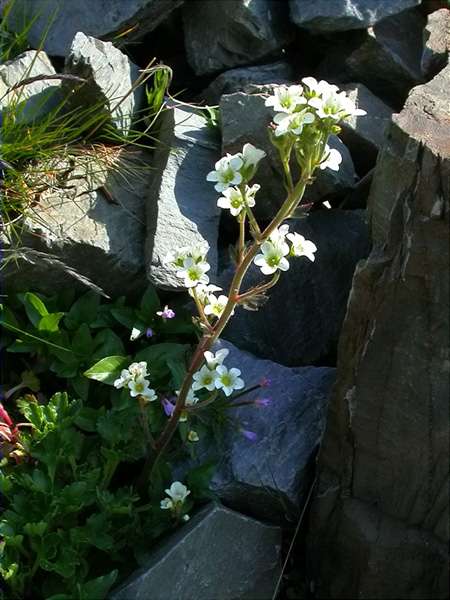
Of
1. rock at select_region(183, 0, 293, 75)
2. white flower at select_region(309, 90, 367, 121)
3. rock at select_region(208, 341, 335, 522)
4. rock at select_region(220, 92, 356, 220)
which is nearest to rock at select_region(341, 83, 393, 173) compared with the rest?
rock at select_region(220, 92, 356, 220)

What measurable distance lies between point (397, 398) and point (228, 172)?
84 cm

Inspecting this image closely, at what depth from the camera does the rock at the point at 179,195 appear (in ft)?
10.9

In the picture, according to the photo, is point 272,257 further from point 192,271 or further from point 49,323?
point 49,323

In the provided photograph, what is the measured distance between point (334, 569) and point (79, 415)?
975mm

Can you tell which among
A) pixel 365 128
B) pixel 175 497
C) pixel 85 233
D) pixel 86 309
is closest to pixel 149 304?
pixel 86 309

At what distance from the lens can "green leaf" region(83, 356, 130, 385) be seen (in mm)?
3148

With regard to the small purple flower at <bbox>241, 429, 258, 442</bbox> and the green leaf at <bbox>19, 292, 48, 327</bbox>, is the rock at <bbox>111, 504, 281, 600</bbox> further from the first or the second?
the green leaf at <bbox>19, 292, 48, 327</bbox>

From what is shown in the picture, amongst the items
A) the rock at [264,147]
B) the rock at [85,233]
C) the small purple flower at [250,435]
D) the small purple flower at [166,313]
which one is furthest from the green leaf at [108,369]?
the rock at [264,147]

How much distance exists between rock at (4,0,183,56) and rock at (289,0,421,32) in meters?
0.49

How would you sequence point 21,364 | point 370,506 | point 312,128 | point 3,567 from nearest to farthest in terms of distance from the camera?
point 312,128 → point 3,567 → point 370,506 → point 21,364

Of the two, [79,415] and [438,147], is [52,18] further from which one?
[438,147]

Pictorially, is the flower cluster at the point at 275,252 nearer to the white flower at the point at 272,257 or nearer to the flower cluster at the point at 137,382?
the white flower at the point at 272,257

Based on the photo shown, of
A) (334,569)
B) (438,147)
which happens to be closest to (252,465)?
(334,569)

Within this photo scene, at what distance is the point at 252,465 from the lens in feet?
10.2
